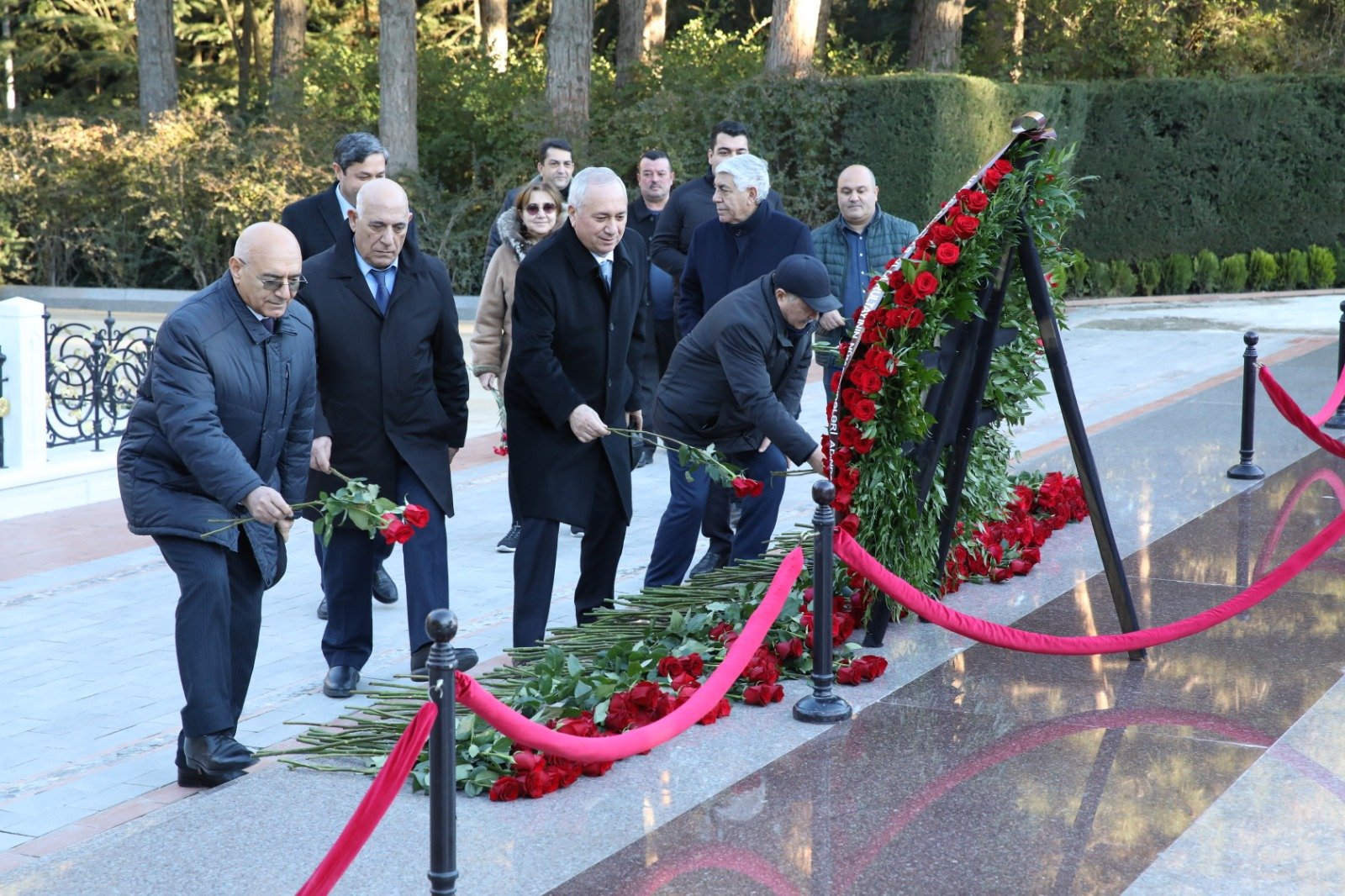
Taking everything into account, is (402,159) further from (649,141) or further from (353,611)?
(353,611)


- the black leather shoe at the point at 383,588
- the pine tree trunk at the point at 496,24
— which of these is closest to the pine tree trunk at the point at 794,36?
the pine tree trunk at the point at 496,24

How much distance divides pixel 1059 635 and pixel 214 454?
10.6ft

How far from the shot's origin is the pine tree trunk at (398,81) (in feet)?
67.6

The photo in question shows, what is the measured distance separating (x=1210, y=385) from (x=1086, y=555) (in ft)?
21.6

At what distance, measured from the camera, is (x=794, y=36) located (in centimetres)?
2058

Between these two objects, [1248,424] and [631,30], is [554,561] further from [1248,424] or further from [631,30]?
[631,30]

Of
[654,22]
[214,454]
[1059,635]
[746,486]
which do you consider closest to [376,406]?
[214,454]

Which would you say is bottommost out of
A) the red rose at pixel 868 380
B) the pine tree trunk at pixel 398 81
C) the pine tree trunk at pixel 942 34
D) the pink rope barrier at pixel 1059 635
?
the pink rope barrier at pixel 1059 635

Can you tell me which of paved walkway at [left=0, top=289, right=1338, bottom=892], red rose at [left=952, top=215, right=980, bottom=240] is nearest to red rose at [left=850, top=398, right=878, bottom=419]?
red rose at [left=952, top=215, right=980, bottom=240]

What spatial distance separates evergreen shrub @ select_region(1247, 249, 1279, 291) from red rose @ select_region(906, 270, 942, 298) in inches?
782

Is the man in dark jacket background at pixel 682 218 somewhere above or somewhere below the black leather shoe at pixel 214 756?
above

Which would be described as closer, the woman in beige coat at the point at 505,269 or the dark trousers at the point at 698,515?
the dark trousers at the point at 698,515

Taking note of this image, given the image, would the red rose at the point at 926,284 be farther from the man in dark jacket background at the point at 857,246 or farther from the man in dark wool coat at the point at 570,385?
the man in dark jacket background at the point at 857,246

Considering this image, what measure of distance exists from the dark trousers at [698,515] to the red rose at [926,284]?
3.65 ft
